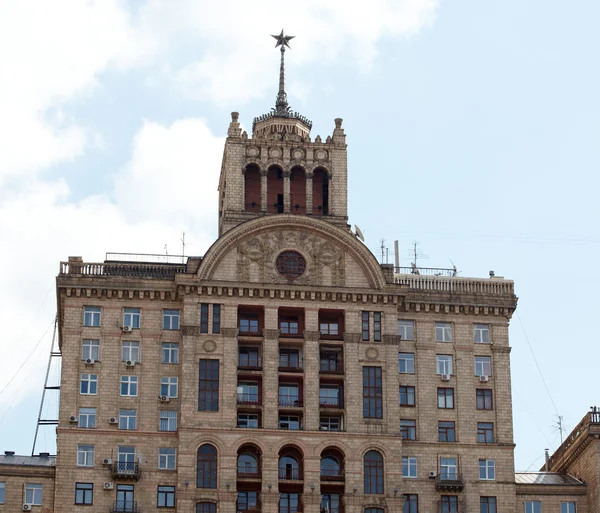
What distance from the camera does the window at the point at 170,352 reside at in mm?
100250

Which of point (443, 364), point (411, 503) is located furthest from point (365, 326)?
point (411, 503)

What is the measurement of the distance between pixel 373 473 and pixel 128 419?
48.5ft

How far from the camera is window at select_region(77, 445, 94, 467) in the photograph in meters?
97.0

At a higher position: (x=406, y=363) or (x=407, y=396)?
(x=406, y=363)

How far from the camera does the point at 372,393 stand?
99875 mm

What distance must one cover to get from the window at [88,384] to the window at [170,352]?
13.9 feet

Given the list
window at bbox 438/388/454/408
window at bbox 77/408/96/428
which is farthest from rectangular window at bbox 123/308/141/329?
window at bbox 438/388/454/408

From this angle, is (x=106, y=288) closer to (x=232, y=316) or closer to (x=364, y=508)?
(x=232, y=316)

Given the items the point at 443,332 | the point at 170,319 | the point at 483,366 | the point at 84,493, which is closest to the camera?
the point at 84,493

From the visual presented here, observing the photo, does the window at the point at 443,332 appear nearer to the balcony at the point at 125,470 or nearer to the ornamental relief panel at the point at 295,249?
the ornamental relief panel at the point at 295,249

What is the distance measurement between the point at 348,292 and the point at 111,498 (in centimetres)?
1891

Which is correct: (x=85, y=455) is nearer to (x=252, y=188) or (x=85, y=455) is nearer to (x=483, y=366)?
(x=252, y=188)

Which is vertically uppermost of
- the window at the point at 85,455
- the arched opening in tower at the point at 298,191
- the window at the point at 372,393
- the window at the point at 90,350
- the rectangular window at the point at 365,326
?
the arched opening in tower at the point at 298,191

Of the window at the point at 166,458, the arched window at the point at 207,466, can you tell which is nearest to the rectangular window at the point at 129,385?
the window at the point at 166,458
